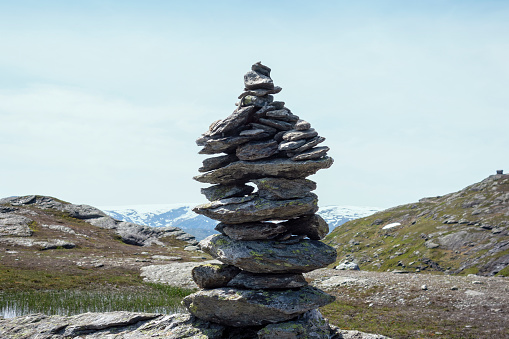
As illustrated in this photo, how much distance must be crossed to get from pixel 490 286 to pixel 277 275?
2936 centimetres

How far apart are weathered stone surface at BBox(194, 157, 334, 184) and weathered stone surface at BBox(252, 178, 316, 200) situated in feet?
1.48

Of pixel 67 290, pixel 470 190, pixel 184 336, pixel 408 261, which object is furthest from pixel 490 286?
pixel 470 190

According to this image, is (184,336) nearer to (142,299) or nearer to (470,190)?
(142,299)

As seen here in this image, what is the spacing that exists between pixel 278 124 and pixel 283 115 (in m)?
0.78

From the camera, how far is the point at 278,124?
25.1 meters

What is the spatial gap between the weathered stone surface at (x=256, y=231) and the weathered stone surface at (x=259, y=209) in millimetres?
458


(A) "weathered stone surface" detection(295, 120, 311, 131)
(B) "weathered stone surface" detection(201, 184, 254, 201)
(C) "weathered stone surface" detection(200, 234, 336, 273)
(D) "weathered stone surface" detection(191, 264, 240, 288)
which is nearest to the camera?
(C) "weathered stone surface" detection(200, 234, 336, 273)

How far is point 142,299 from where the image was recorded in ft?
129

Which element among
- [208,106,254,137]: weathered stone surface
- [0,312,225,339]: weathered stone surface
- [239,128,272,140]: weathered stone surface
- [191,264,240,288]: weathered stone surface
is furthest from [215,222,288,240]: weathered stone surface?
[208,106,254,137]: weathered stone surface

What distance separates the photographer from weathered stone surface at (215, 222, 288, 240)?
24.0 meters

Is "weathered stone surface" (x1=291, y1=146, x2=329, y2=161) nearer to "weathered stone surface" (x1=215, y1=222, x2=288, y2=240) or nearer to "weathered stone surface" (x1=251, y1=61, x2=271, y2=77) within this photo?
"weathered stone surface" (x1=215, y1=222, x2=288, y2=240)

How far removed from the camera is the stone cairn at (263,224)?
22.8m

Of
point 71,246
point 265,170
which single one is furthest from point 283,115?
point 71,246

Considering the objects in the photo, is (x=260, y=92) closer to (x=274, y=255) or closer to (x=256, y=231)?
(x=256, y=231)
